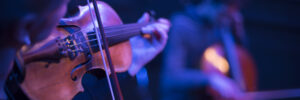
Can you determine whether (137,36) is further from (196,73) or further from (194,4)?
(194,4)

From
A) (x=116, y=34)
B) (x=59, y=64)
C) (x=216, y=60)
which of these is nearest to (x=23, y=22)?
(x=59, y=64)

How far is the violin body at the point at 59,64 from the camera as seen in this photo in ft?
1.51

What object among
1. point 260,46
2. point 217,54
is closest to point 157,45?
point 217,54

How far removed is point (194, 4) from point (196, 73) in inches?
22.0

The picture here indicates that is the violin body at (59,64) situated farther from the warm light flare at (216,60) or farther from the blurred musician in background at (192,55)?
the warm light flare at (216,60)

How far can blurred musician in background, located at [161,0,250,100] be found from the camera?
4.85 ft

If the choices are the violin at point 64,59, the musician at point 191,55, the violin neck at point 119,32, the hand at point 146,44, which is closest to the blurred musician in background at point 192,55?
the musician at point 191,55

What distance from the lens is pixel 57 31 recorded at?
527 mm

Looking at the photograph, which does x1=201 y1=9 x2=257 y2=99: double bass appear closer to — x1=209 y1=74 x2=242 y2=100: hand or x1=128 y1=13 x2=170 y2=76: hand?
x1=209 y1=74 x2=242 y2=100: hand

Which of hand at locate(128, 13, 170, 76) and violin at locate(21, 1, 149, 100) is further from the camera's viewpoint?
hand at locate(128, 13, 170, 76)

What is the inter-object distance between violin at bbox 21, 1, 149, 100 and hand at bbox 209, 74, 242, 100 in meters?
0.93

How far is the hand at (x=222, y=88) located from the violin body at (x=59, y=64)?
3.34 feet

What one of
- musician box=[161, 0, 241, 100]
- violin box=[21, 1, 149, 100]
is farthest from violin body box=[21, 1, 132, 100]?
musician box=[161, 0, 241, 100]

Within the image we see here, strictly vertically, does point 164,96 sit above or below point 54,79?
below
